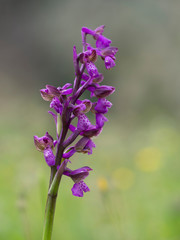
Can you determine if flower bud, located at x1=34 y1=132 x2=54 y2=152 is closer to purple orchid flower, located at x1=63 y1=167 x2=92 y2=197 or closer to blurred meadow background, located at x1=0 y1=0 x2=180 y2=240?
purple orchid flower, located at x1=63 y1=167 x2=92 y2=197

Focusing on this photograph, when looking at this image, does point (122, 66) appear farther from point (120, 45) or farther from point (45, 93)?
point (45, 93)

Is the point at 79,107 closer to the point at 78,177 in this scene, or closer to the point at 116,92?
the point at 78,177

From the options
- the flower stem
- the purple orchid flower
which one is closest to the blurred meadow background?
the purple orchid flower

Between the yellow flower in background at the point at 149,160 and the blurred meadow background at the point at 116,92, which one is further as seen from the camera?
the yellow flower in background at the point at 149,160

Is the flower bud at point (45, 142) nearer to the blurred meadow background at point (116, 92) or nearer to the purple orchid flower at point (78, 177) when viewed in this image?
the purple orchid flower at point (78, 177)

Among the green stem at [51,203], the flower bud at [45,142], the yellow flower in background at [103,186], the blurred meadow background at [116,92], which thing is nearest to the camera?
the green stem at [51,203]

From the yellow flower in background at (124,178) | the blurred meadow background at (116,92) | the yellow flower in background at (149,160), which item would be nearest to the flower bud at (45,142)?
the blurred meadow background at (116,92)

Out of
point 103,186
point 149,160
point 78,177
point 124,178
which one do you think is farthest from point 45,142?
point 149,160
